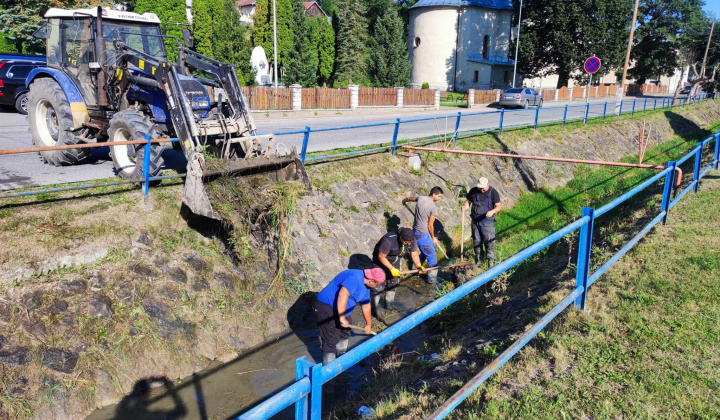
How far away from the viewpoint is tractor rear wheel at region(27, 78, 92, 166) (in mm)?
8766

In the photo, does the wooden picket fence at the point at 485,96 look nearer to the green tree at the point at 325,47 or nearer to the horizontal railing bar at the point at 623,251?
the green tree at the point at 325,47

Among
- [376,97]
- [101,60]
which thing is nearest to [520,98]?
[376,97]

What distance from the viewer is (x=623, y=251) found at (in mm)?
5473

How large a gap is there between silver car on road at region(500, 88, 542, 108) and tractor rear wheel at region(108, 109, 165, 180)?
2929 centimetres

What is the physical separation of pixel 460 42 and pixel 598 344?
146 feet

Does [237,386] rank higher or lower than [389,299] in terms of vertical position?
lower

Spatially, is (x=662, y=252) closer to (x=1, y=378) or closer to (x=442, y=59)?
(x=1, y=378)

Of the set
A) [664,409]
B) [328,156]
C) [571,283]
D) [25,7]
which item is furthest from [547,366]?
[25,7]

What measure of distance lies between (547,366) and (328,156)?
730 cm

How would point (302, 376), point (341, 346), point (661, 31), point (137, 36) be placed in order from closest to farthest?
point (302, 376) → point (341, 346) → point (137, 36) → point (661, 31)

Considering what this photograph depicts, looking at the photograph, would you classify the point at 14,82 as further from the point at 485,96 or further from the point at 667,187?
the point at 485,96

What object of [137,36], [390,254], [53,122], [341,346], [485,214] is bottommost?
[341,346]

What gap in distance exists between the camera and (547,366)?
158 inches

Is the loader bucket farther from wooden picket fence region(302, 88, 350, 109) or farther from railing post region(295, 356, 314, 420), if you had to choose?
wooden picket fence region(302, 88, 350, 109)
